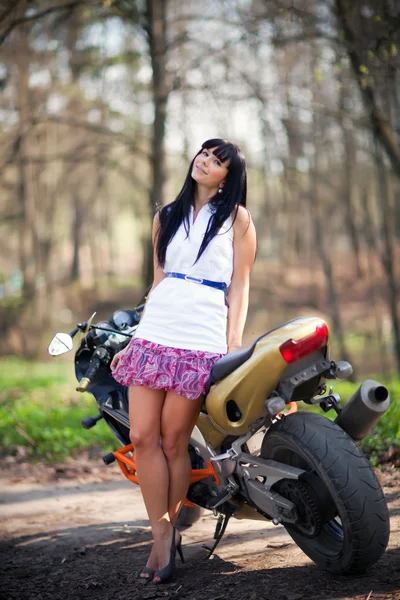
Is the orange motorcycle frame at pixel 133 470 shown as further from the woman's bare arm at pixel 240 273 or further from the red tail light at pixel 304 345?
the red tail light at pixel 304 345

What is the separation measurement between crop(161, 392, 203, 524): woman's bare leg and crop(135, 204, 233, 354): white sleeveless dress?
0.89ft

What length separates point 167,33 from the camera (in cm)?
889

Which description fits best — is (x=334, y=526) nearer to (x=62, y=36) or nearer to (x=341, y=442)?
(x=341, y=442)

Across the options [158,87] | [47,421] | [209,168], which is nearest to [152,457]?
[209,168]

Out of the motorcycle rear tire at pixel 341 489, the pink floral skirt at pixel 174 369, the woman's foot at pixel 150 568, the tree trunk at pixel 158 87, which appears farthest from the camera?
the tree trunk at pixel 158 87

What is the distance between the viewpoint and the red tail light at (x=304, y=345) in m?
2.71

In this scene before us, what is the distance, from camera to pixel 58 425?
7195 mm

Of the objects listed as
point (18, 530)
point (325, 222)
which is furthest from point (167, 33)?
point (325, 222)

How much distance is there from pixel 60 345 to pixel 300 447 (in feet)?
4.36

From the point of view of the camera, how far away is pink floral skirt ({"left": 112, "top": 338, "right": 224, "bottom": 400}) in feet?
Result: 9.93

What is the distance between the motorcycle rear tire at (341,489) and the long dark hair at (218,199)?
103 cm

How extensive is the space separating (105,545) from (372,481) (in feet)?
5.94

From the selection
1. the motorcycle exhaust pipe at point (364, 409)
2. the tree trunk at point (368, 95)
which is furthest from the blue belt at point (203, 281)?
the tree trunk at point (368, 95)

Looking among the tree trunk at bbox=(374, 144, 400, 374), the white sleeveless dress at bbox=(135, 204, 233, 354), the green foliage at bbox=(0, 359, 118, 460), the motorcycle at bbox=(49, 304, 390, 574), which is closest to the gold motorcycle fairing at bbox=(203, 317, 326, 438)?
the motorcycle at bbox=(49, 304, 390, 574)
